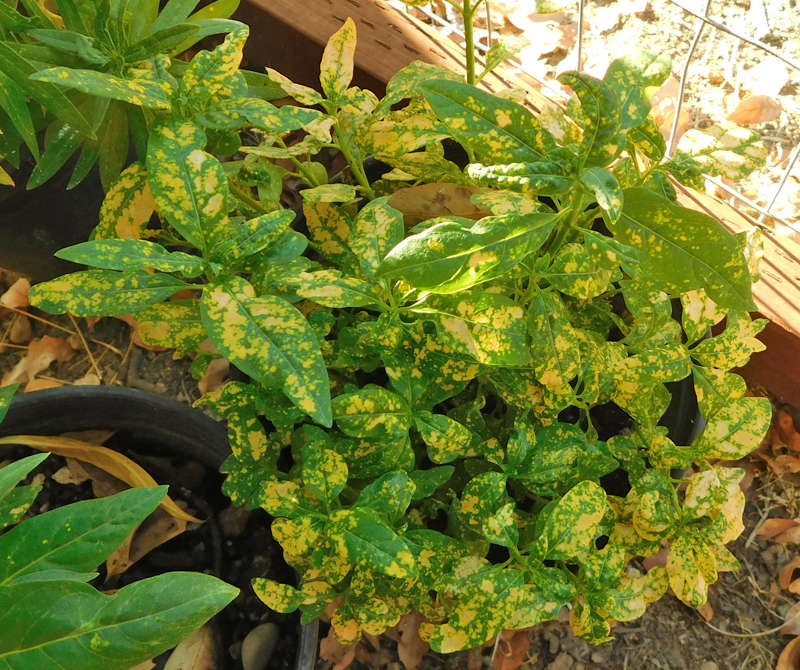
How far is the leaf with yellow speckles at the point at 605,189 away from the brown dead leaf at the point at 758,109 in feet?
3.76

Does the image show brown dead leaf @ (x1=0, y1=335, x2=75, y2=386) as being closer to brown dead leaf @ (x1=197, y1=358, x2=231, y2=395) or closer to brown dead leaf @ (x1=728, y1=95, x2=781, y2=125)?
brown dead leaf @ (x1=197, y1=358, x2=231, y2=395)

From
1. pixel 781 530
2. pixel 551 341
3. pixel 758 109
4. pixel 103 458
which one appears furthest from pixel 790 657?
pixel 103 458

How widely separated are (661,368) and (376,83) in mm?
852

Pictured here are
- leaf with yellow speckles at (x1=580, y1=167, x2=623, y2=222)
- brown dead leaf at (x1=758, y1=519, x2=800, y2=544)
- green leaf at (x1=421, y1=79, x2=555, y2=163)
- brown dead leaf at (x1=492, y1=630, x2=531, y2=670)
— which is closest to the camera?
leaf with yellow speckles at (x1=580, y1=167, x2=623, y2=222)

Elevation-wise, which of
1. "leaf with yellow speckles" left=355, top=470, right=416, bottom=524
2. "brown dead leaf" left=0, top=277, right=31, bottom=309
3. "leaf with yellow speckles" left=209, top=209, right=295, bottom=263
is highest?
"leaf with yellow speckles" left=209, top=209, right=295, bottom=263

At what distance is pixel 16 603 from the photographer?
1.53ft

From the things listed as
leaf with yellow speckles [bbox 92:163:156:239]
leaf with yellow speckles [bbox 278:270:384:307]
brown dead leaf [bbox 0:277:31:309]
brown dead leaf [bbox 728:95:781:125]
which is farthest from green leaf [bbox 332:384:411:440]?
brown dead leaf [bbox 728:95:781:125]

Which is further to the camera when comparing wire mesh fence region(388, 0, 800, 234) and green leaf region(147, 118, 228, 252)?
wire mesh fence region(388, 0, 800, 234)

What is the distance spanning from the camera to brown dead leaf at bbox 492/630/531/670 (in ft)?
4.00

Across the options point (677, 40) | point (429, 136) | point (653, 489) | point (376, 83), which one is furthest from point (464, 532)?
point (677, 40)

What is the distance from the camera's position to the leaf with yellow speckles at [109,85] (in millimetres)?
621

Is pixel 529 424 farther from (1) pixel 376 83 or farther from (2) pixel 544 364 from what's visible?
(1) pixel 376 83

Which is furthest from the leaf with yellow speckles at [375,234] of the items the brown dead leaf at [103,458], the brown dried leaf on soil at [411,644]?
the brown dried leaf on soil at [411,644]

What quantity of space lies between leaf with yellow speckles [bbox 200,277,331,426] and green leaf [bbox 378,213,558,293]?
0.11 m
